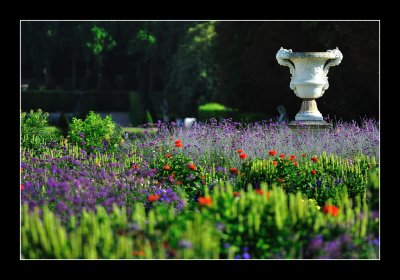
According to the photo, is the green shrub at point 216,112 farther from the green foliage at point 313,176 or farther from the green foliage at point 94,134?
the green foliage at point 313,176

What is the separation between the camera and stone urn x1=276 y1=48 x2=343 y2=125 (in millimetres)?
13352

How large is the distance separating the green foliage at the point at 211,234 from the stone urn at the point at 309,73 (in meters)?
8.30

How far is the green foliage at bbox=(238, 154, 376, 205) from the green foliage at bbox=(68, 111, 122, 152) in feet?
10.3

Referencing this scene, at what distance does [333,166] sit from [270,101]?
1338cm

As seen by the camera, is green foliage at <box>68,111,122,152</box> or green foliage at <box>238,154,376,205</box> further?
green foliage at <box>68,111,122,152</box>

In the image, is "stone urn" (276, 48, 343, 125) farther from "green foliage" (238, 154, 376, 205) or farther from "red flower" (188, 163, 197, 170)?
"red flower" (188, 163, 197, 170)

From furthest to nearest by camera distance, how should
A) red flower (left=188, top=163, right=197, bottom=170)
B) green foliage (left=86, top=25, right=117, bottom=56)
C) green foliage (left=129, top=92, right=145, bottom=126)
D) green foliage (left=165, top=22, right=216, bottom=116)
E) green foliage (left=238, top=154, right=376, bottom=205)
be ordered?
green foliage (left=86, top=25, right=117, bottom=56), green foliage (left=129, top=92, right=145, bottom=126), green foliage (left=165, top=22, right=216, bottom=116), red flower (left=188, top=163, right=197, bottom=170), green foliage (left=238, top=154, right=376, bottom=205)

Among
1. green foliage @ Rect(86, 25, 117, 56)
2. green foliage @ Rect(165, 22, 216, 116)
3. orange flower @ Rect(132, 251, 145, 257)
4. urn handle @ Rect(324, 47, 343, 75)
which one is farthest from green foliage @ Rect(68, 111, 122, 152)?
green foliage @ Rect(86, 25, 117, 56)

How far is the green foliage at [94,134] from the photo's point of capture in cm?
1108

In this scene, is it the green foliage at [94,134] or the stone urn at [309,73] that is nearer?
the green foliage at [94,134]

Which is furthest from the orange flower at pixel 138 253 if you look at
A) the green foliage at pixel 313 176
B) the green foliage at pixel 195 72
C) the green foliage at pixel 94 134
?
the green foliage at pixel 195 72

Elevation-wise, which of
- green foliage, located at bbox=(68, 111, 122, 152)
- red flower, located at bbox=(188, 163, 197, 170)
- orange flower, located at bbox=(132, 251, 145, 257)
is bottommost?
orange flower, located at bbox=(132, 251, 145, 257)

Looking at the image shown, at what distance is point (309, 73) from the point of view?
1359cm
